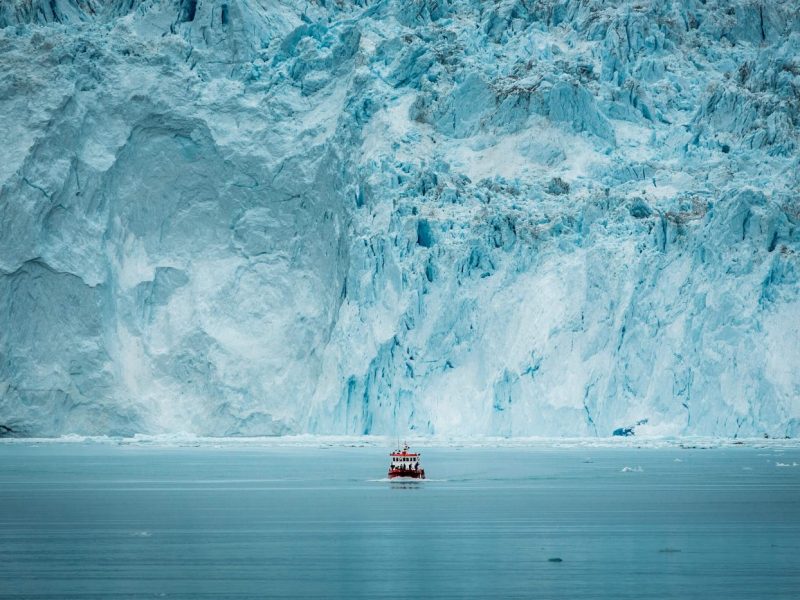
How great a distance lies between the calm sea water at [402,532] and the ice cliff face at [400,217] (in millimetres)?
7195

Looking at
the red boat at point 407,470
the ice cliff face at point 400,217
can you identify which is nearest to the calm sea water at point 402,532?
the red boat at point 407,470

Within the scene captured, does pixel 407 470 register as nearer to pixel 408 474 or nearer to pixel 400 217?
pixel 408 474

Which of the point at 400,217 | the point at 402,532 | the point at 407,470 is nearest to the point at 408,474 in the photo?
the point at 407,470

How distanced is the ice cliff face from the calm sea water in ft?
23.6

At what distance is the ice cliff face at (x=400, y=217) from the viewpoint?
114ft

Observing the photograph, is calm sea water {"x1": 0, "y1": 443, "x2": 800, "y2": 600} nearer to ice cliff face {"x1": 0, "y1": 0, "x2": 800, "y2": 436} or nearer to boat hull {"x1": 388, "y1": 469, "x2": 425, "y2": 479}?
boat hull {"x1": 388, "y1": 469, "x2": 425, "y2": 479}

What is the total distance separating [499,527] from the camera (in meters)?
16.1

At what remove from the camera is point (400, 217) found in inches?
1447

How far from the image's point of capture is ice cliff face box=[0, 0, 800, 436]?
34656 mm

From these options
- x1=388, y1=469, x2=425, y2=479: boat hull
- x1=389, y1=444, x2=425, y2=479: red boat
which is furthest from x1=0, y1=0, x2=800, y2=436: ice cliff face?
x1=388, y1=469, x2=425, y2=479: boat hull

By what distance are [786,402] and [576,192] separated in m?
8.37

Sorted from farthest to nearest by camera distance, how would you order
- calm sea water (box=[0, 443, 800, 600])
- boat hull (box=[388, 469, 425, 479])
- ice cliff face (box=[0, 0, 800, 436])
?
ice cliff face (box=[0, 0, 800, 436]), boat hull (box=[388, 469, 425, 479]), calm sea water (box=[0, 443, 800, 600])

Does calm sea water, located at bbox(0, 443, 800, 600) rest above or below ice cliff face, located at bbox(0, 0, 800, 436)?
above

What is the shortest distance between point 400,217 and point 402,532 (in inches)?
848
